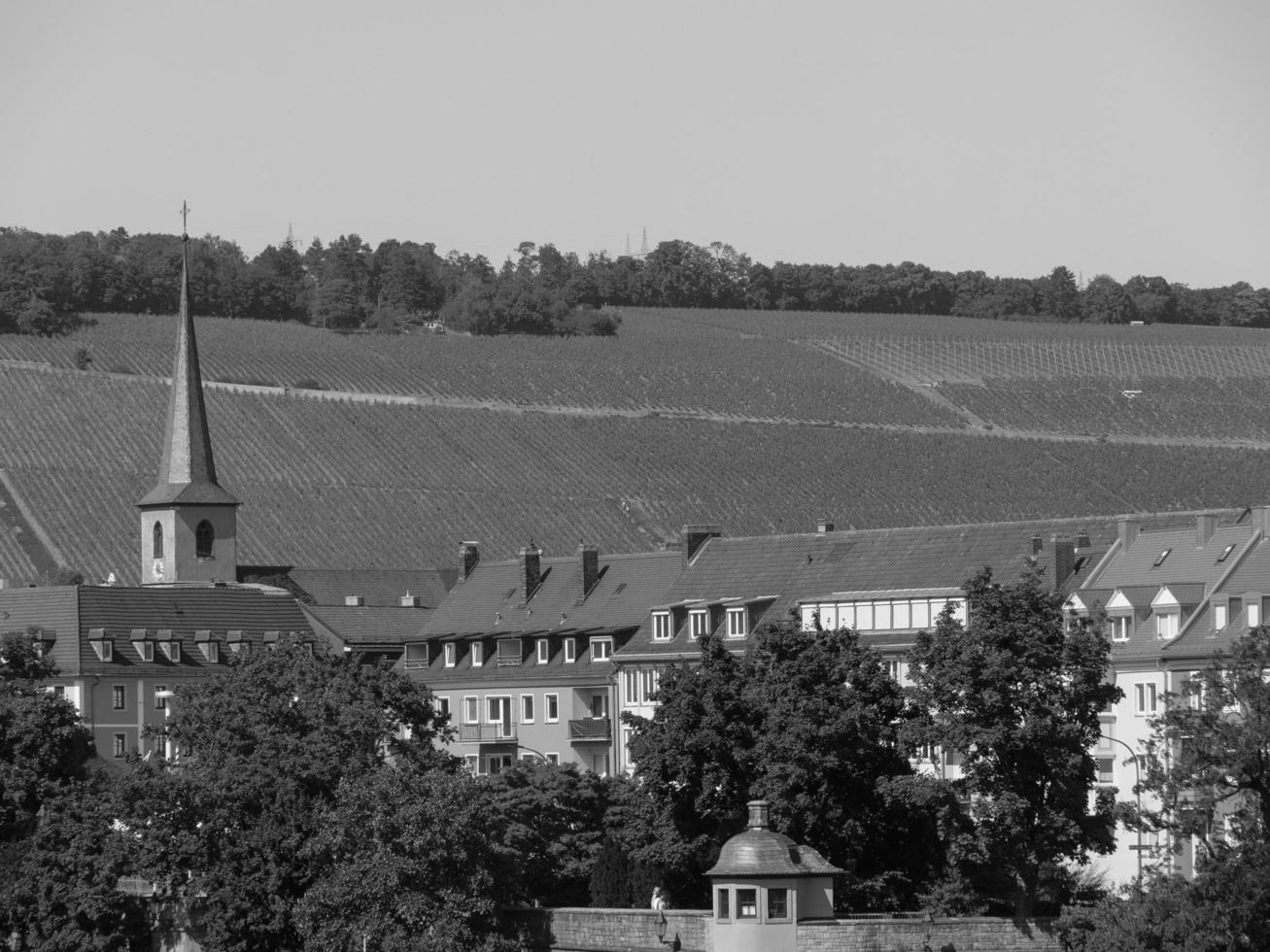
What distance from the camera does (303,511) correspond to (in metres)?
160

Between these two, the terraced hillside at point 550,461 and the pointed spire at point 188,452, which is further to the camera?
the terraced hillside at point 550,461

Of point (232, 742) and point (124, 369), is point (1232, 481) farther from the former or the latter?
point (232, 742)

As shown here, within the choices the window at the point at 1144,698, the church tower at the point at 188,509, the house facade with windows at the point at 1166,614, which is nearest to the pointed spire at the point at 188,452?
the church tower at the point at 188,509

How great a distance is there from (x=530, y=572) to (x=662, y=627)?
10.4m

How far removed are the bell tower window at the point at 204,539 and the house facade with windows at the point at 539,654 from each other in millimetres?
35136

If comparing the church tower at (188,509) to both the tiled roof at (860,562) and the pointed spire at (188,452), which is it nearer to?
the pointed spire at (188,452)

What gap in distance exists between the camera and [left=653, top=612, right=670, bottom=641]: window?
97.4m

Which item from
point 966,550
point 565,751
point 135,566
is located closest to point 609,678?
point 565,751

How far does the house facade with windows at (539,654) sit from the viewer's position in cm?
9962

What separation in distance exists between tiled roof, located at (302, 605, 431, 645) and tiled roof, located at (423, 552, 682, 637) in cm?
1000

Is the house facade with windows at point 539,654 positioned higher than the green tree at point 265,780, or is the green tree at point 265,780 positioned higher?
the house facade with windows at point 539,654

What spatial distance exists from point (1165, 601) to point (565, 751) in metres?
25.8

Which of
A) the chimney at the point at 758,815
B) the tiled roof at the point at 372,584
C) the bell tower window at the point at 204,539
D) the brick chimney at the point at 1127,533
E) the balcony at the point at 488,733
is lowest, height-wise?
the chimney at the point at 758,815

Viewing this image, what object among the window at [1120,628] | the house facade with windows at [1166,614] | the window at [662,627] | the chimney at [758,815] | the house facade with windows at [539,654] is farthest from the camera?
the house facade with windows at [539,654]
